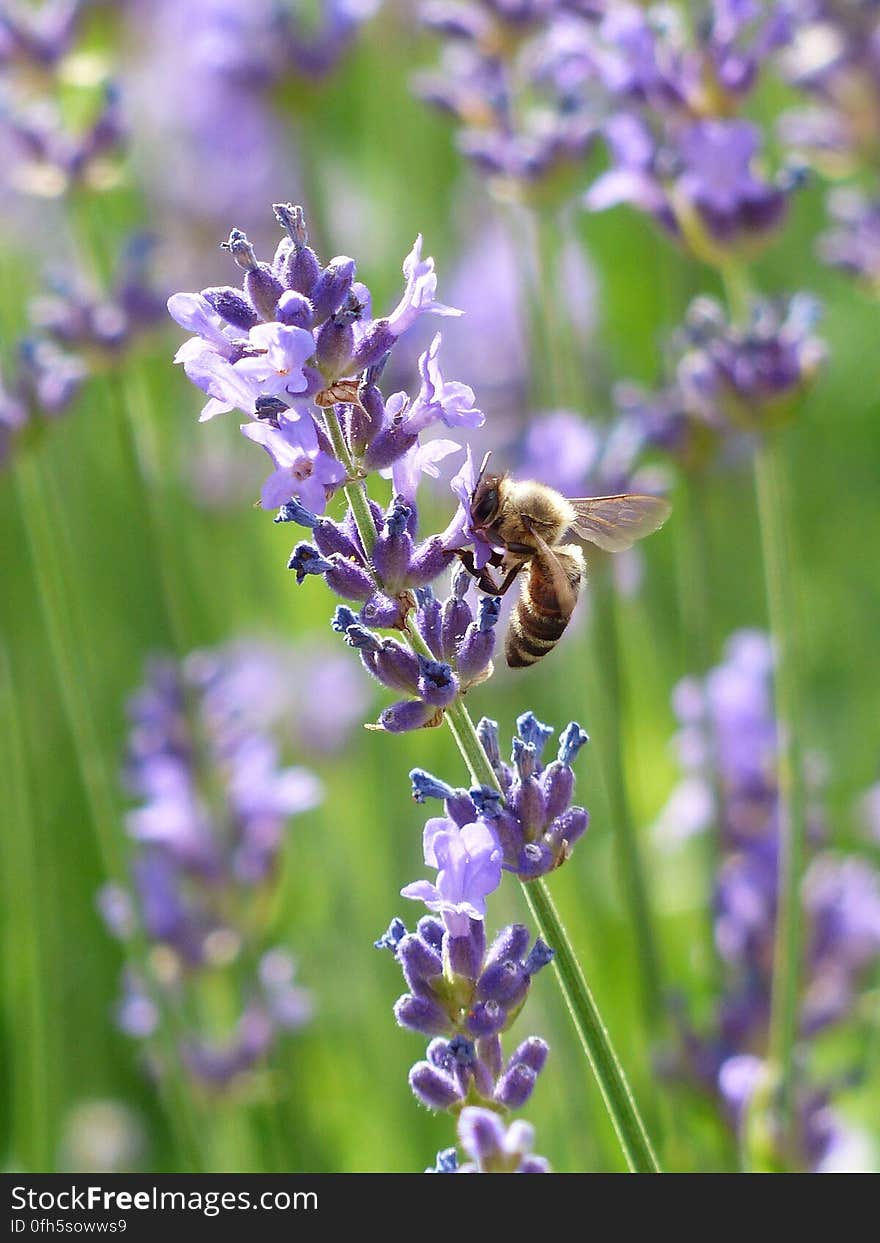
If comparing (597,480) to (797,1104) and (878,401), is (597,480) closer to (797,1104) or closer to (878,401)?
(797,1104)

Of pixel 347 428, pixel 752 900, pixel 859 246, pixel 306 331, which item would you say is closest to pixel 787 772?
pixel 752 900

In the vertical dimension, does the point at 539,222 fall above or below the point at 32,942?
above

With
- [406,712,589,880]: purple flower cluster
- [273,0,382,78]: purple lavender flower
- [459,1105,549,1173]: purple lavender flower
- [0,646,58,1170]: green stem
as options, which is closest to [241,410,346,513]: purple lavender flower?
[406,712,589,880]: purple flower cluster

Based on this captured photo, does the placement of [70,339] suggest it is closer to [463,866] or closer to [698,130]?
[698,130]

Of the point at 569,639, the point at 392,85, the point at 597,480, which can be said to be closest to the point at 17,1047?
the point at 569,639

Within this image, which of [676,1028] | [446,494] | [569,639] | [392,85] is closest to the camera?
[676,1028]
